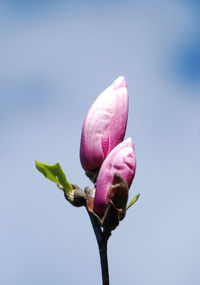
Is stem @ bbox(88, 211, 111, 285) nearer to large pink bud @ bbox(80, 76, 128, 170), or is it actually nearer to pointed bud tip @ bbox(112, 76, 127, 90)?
large pink bud @ bbox(80, 76, 128, 170)

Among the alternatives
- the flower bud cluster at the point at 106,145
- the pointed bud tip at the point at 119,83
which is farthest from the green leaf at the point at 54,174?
the pointed bud tip at the point at 119,83

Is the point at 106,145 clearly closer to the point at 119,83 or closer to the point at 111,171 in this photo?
the point at 111,171

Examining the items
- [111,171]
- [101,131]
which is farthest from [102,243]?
[101,131]

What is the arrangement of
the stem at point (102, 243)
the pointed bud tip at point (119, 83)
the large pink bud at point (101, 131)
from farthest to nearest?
the pointed bud tip at point (119, 83) → the large pink bud at point (101, 131) → the stem at point (102, 243)

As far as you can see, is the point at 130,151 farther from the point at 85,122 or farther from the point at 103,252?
the point at 103,252

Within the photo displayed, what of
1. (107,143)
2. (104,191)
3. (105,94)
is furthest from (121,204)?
(105,94)

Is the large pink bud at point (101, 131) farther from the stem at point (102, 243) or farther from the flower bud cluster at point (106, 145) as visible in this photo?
the stem at point (102, 243)

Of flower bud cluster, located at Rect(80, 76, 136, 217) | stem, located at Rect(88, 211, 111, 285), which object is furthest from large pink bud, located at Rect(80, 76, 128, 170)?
stem, located at Rect(88, 211, 111, 285)
